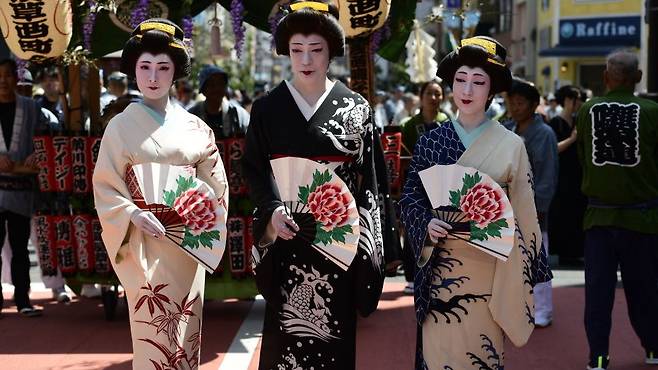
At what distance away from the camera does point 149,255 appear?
4586 millimetres

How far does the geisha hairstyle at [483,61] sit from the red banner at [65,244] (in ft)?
12.1

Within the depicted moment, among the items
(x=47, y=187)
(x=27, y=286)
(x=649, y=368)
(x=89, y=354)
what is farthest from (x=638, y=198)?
(x=27, y=286)

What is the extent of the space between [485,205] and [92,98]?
13.9 feet

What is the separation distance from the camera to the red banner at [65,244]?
7.26 metres

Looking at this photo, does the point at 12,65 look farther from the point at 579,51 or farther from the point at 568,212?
the point at 579,51

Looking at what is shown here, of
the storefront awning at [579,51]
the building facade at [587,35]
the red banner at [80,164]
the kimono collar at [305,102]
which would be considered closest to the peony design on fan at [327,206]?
the kimono collar at [305,102]

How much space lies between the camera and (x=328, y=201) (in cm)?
436

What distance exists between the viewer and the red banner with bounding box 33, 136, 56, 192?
711 centimetres

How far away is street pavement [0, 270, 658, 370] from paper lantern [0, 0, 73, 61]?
6.49 feet

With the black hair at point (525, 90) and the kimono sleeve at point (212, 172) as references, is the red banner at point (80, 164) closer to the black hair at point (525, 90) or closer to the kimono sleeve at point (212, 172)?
the kimono sleeve at point (212, 172)

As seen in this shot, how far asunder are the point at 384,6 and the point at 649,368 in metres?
2.88

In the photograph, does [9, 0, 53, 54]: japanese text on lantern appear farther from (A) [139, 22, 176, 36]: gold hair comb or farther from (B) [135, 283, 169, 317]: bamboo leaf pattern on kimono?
(B) [135, 283, 169, 317]: bamboo leaf pattern on kimono

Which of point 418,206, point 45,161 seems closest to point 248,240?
point 45,161

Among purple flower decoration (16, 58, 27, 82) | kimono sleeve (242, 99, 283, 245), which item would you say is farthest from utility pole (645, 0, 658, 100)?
purple flower decoration (16, 58, 27, 82)
